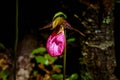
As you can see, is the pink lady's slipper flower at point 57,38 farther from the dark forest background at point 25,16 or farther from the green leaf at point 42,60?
the dark forest background at point 25,16

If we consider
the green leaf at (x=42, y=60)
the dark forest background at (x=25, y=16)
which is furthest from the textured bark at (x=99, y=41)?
the dark forest background at (x=25, y=16)

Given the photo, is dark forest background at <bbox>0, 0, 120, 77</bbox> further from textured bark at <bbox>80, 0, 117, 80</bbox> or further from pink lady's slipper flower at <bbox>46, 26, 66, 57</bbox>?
pink lady's slipper flower at <bbox>46, 26, 66, 57</bbox>

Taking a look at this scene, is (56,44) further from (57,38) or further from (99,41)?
(99,41)

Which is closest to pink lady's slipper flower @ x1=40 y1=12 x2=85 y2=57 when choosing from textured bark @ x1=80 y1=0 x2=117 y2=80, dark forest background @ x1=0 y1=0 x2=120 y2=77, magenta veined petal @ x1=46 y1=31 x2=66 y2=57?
magenta veined petal @ x1=46 y1=31 x2=66 y2=57

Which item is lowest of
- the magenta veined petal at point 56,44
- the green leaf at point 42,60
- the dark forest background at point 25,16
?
the green leaf at point 42,60

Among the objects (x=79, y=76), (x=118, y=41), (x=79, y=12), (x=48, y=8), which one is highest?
(x=48, y=8)

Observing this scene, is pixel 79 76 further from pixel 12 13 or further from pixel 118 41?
pixel 12 13

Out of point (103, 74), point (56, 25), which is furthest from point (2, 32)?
point (56, 25)

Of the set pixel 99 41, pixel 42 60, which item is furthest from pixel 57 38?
pixel 42 60
